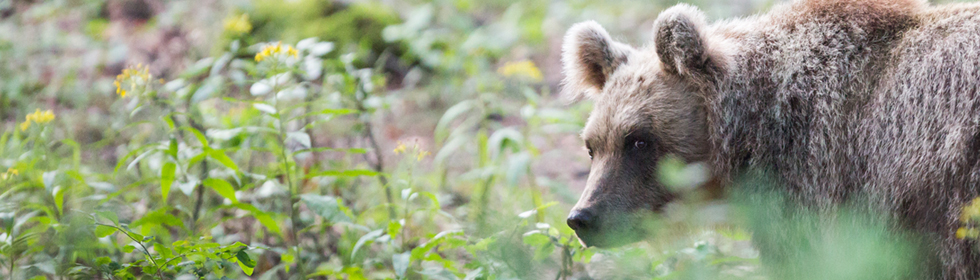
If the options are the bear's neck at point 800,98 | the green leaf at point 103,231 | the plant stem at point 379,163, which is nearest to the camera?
the green leaf at point 103,231

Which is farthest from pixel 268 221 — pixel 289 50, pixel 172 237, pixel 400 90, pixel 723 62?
pixel 400 90

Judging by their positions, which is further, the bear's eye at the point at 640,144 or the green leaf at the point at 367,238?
the bear's eye at the point at 640,144

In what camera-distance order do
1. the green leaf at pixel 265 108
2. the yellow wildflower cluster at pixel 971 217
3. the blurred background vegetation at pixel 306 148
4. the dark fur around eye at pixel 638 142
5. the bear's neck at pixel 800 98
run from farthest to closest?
the green leaf at pixel 265 108 < the dark fur around eye at pixel 638 142 < the blurred background vegetation at pixel 306 148 < the bear's neck at pixel 800 98 < the yellow wildflower cluster at pixel 971 217

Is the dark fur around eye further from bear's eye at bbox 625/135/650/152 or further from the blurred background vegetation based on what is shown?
the blurred background vegetation

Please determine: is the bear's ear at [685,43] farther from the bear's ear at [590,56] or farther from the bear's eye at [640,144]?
the bear's ear at [590,56]

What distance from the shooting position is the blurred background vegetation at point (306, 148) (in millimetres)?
2957

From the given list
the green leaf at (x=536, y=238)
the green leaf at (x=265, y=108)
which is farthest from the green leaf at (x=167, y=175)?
the green leaf at (x=536, y=238)

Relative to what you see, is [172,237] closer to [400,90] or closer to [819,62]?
[400,90]

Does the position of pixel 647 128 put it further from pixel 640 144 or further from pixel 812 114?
pixel 812 114

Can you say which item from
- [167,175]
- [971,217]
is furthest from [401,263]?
[971,217]

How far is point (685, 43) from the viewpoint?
3.01 m

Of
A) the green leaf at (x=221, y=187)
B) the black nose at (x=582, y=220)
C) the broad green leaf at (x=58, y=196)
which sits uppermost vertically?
the black nose at (x=582, y=220)

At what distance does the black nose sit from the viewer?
10.1ft

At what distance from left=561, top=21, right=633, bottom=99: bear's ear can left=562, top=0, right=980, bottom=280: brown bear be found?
134 millimetres
